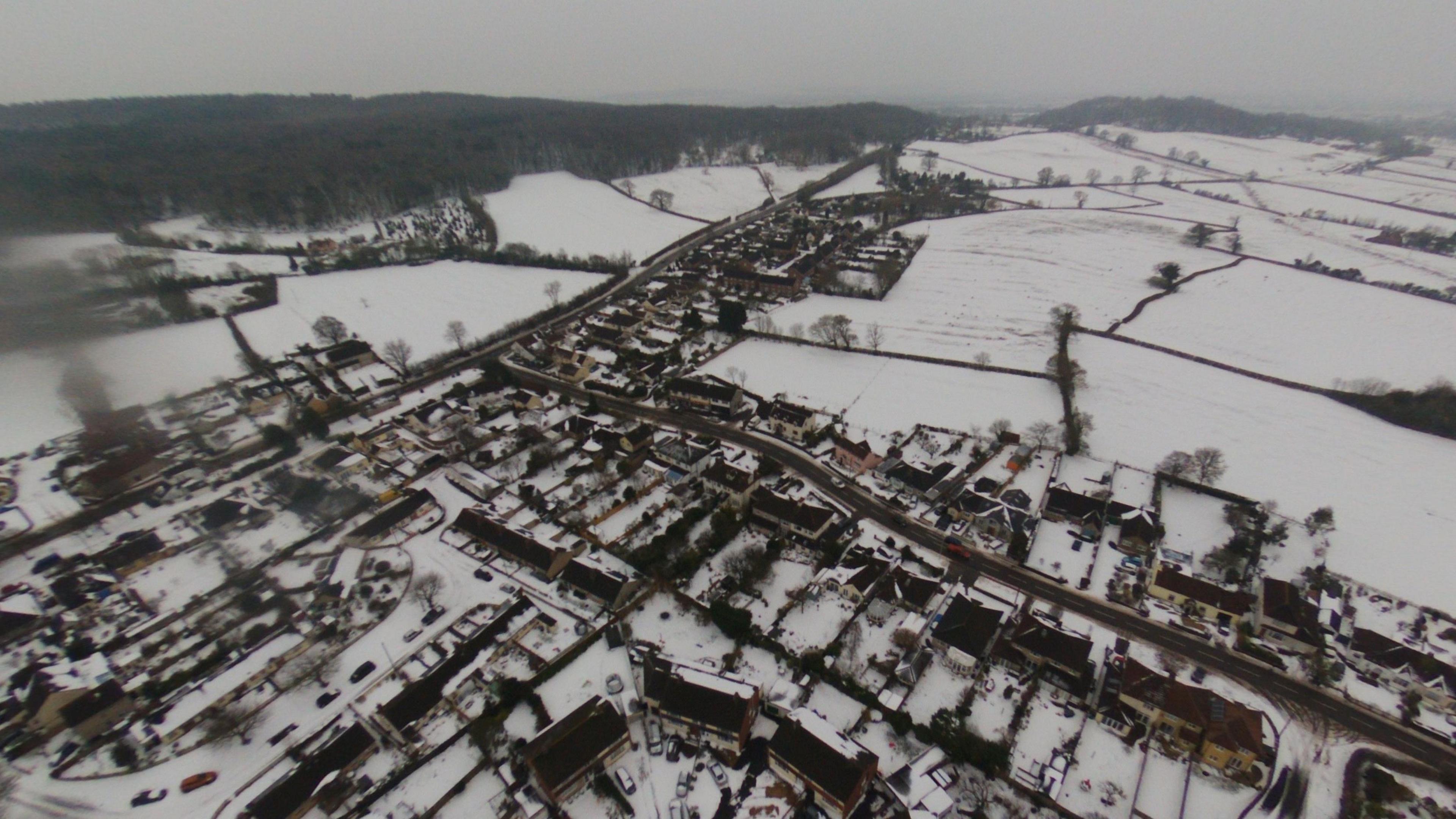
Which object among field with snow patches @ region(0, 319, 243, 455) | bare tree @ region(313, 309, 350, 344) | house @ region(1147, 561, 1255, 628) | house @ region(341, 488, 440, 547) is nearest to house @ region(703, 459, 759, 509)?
house @ region(341, 488, 440, 547)

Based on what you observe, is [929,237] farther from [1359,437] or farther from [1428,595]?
[1428,595]

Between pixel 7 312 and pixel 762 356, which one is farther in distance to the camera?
pixel 762 356

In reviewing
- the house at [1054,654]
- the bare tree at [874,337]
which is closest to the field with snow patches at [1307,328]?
the bare tree at [874,337]

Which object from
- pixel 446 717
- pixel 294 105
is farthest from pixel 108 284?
pixel 294 105

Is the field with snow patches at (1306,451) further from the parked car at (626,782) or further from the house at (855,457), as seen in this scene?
the parked car at (626,782)

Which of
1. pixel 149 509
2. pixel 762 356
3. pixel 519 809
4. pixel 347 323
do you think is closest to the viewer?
pixel 519 809

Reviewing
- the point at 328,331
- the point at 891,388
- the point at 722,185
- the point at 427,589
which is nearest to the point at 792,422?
the point at 891,388

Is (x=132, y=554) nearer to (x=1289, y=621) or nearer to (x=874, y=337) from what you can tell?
(x=874, y=337)
